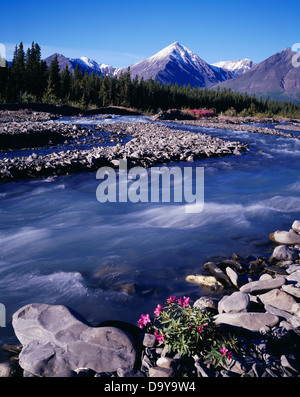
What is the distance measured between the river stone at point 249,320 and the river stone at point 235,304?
0.22 meters

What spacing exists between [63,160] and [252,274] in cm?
948

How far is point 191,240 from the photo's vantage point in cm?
590

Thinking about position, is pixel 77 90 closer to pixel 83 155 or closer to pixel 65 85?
pixel 65 85

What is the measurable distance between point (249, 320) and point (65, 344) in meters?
1.98

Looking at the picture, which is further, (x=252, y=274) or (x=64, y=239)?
(x=64, y=239)

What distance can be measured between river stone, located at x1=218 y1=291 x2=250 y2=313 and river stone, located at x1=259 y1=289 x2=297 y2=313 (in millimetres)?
338

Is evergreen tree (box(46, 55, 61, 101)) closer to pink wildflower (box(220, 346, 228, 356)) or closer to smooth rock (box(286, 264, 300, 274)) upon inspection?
smooth rock (box(286, 264, 300, 274))

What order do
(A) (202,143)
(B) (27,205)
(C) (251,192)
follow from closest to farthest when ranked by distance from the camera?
(B) (27,205) → (C) (251,192) → (A) (202,143)

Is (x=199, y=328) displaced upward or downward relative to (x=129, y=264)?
upward

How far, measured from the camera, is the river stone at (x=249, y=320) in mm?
2984

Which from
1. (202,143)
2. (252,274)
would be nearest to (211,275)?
(252,274)

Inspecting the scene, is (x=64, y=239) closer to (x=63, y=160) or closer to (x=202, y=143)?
(x=63, y=160)

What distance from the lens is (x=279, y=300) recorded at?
3502mm
